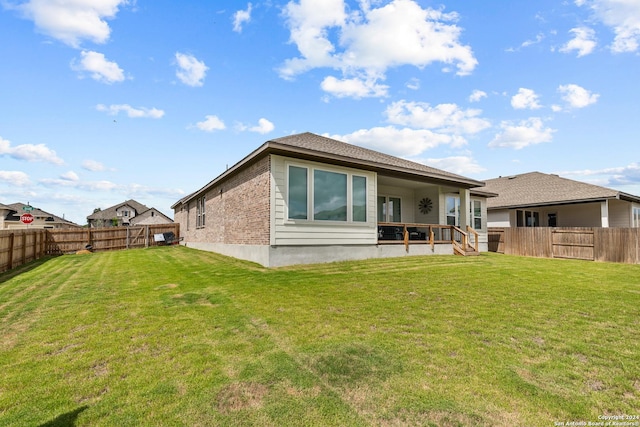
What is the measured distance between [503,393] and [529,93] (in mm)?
14402

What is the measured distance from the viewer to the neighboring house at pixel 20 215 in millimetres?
38438

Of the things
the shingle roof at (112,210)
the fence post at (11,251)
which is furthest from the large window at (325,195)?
the shingle roof at (112,210)

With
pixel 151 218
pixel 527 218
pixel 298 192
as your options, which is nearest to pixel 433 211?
pixel 298 192

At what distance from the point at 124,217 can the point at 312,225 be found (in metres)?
57.0

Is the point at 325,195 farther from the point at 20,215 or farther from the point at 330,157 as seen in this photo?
the point at 20,215

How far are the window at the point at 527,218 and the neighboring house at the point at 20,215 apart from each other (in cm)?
5540

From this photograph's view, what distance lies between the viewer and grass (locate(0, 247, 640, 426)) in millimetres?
2248

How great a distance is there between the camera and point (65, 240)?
60.0ft

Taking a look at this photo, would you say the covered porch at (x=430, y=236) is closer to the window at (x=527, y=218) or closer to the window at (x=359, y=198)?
the window at (x=359, y=198)

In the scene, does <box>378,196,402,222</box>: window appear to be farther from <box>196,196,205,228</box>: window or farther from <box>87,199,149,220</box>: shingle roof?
<box>87,199,149,220</box>: shingle roof

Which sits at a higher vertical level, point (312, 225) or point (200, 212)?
point (200, 212)

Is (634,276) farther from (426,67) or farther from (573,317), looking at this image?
(426,67)

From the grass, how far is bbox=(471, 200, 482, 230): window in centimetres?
1039

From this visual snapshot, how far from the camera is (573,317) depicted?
14.7ft
